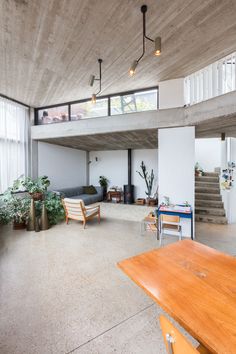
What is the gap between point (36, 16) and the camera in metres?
2.24

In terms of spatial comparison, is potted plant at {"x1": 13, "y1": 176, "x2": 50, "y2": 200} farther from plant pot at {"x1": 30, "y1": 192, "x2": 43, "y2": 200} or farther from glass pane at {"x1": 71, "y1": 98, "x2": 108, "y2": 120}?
glass pane at {"x1": 71, "y1": 98, "x2": 108, "y2": 120}

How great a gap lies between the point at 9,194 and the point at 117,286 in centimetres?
362

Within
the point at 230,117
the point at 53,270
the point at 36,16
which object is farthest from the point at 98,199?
the point at 36,16

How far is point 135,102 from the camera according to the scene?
→ 4.66 meters

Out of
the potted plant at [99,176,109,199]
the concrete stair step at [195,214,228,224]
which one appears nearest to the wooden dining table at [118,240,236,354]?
the concrete stair step at [195,214,228,224]

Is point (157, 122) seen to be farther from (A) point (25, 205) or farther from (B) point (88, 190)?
(B) point (88, 190)

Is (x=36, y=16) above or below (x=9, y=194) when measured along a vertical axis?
above

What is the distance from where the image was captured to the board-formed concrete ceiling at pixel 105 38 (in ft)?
6.98

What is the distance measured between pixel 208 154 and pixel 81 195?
5424 millimetres

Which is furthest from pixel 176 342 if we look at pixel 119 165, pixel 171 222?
pixel 119 165

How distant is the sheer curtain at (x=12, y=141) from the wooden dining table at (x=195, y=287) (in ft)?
16.2

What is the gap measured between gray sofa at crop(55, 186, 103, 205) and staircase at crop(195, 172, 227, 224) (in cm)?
400

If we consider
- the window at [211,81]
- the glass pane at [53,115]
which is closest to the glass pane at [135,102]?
the window at [211,81]

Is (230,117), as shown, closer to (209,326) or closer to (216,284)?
(216,284)
